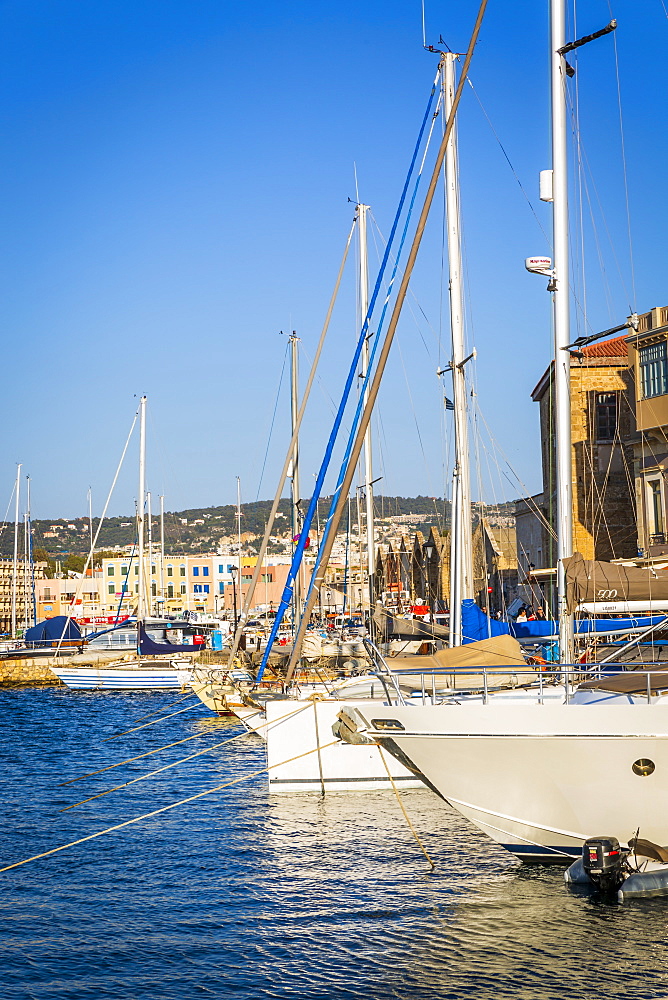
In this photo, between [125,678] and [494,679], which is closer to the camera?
[494,679]

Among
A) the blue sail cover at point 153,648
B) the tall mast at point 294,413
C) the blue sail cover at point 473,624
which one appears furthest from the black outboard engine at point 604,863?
the blue sail cover at point 153,648

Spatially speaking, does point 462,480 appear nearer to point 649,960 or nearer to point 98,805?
point 98,805

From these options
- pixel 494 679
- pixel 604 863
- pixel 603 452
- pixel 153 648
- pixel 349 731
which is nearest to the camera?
pixel 604 863

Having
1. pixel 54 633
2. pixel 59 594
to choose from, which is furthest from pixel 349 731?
pixel 59 594

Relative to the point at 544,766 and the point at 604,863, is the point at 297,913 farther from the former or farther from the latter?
the point at 604,863

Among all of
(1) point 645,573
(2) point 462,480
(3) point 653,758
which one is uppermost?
(2) point 462,480

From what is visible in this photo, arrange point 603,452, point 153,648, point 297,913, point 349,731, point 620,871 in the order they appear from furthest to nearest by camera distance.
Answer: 1. point 153,648
2. point 603,452
3. point 349,731
4. point 297,913
5. point 620,871

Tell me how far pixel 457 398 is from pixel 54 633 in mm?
42991

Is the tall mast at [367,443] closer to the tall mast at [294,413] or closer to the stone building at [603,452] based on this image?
the tall mast at [294,413]

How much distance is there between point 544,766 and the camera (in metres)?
12.3

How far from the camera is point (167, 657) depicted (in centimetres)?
5256

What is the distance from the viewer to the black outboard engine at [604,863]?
12.0 m

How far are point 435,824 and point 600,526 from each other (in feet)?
94.4

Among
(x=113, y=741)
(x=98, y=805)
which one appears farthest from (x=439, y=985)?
(x=113, y=741)
